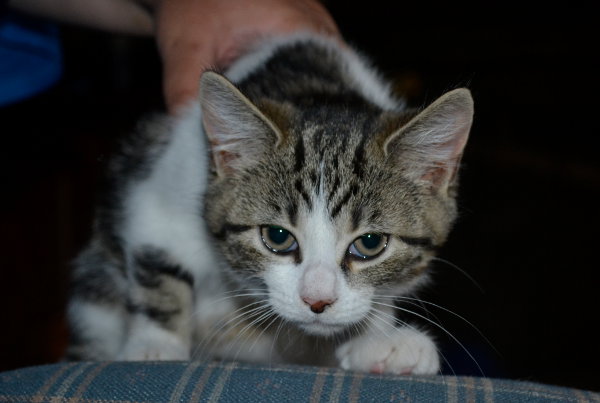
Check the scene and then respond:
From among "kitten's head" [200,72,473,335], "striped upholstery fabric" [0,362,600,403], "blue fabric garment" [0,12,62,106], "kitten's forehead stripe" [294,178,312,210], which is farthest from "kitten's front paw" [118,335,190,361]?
"blue fabric garment" [0,12,62,106]

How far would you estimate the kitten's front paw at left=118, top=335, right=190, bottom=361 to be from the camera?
52.4 inches

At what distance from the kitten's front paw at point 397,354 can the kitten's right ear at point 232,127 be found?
1.43ft

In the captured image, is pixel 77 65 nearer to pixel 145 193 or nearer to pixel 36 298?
pixel 36 298

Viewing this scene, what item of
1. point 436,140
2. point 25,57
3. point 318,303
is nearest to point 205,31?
point 25,57

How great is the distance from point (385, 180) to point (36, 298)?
187 centimetres

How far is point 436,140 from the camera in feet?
3.97

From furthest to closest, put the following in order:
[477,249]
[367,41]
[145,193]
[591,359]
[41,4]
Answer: [367,41], [477,249], [591,359], [41,4], [145,193]

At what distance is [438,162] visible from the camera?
4.11 ft

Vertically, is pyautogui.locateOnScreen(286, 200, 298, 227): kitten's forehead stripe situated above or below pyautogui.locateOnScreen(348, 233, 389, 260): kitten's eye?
above

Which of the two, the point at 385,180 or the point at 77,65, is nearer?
the point at 385,180

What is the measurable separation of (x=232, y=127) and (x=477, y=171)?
115 inches

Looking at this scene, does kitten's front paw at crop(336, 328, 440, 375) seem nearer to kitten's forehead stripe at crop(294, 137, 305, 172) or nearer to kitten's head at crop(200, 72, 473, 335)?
kitten's head at crop(200, 72, 473, 335)

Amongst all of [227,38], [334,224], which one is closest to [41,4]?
[227,38]

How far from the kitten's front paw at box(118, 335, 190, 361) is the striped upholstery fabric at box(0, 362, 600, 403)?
324 millimetres
